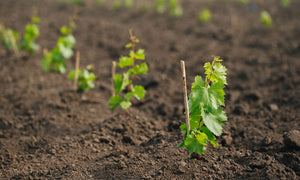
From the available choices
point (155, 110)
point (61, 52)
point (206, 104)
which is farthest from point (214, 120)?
point (61, 52)

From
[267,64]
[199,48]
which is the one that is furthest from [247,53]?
[199,48]

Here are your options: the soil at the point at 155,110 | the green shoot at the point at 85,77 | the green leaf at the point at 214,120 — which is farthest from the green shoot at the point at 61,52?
the green leaf at the point at 214,120

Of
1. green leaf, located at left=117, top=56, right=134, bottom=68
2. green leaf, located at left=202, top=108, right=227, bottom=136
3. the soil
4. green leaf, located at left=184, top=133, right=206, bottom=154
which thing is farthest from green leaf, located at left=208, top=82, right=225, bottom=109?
green leaf, located at left=117, top=56, right=134, bottom=68

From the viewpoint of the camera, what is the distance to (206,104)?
2.28 m

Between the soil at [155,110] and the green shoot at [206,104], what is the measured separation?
1.13 ft

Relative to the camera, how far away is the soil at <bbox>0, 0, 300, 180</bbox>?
2.71m

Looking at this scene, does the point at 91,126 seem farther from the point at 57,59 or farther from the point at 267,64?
the point at 267,64

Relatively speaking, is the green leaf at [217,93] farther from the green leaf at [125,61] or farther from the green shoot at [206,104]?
the green leaf at [125,61]

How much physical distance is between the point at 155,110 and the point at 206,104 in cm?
177

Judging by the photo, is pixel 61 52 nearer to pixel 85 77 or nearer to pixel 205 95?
pixel 85 77

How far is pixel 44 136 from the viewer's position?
3363 mm

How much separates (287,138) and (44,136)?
2747 millimetres

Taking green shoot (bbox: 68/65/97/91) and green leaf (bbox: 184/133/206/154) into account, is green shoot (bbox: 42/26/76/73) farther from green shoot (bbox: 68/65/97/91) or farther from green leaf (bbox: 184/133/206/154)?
green leaf (bbox: 184/133/206/154)

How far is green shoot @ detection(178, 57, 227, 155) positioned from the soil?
35cm
